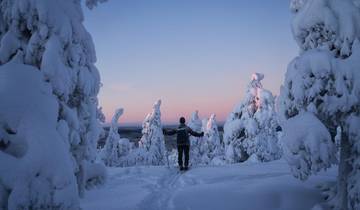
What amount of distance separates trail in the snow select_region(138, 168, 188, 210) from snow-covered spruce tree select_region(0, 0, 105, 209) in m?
1.78

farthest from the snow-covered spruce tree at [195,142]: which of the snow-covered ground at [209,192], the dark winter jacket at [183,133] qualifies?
→ the snow-covered ground at [209,192]

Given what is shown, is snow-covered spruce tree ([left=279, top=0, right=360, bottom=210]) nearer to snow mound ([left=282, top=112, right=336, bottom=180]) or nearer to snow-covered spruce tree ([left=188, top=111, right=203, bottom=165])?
snow mound ([left=282, top=112, right=336, bottom=180])

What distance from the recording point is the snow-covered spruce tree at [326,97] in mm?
7328

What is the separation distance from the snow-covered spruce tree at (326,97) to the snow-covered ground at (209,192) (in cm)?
128

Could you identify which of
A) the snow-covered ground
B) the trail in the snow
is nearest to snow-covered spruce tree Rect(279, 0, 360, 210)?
the snow-covered ground

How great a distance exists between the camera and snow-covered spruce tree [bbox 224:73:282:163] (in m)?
26.7

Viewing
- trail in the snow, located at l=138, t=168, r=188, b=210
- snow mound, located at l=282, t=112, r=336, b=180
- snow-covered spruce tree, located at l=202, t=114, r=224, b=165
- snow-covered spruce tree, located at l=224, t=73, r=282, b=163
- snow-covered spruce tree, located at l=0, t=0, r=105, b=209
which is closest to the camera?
snow-covered spruce tree, located at l=0, t=0, r=105, b=209

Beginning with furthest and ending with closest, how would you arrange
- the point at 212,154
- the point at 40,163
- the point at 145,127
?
1. the point at 212,154
2. the point at 145,127
3. the point at 40,163

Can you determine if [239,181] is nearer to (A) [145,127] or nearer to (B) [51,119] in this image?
(B) [51,119]

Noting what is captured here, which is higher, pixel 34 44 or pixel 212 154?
pixel 34 44

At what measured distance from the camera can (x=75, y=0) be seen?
328 inches

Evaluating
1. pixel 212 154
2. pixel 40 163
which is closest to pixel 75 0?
pixel 40 163

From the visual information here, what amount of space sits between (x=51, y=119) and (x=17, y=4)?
2.73m

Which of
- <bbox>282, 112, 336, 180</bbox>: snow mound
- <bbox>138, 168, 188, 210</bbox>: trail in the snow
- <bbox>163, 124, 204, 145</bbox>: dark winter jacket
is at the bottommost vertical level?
<bbox>138, 168, 188, 210</bbox>: trail in the snow
